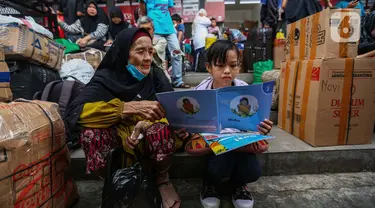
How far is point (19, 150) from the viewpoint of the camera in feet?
2.94

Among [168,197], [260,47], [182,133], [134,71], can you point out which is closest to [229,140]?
[182,133]

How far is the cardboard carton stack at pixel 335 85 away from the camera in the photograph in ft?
5.70

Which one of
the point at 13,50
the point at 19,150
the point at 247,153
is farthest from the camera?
the point at 13,50

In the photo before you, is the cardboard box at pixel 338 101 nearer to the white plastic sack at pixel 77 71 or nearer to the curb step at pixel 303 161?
the curb step at pixel 303 161

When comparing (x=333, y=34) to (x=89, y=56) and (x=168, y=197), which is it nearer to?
(x=168, y=197)

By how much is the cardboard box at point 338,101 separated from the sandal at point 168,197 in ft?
3.95

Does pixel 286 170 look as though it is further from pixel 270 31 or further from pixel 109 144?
pixel 270 31

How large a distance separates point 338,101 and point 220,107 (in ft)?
4.02

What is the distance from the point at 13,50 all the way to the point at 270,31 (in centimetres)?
383

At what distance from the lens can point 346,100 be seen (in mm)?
1791

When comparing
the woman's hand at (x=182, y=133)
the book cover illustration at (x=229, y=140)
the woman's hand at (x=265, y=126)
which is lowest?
the woman's hand at (x=182, y=133)

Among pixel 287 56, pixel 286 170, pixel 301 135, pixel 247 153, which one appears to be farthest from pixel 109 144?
pixel 287 56

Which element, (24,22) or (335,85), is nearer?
(335,85)

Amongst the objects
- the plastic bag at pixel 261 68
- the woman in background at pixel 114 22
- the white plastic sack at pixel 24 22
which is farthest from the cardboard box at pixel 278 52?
the white plastic sack at pixel 24 22
